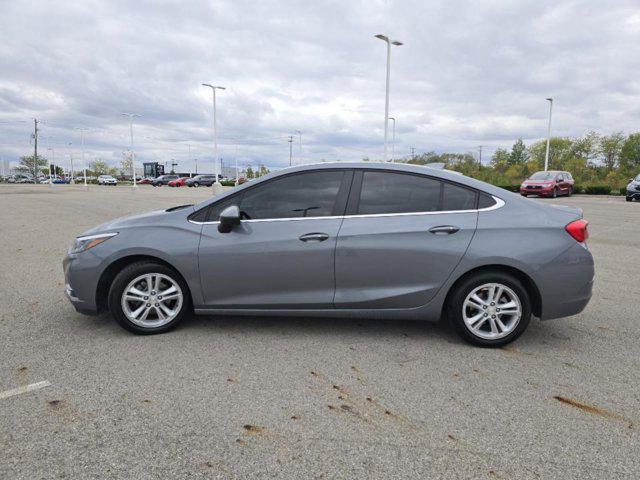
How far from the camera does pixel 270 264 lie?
13.3 ft

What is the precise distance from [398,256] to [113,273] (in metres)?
2.56

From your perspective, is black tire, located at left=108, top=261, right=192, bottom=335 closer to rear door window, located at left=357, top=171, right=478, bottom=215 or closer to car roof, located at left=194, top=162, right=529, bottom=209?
car roof, located at left=194, top=162, right=529, bottom=209

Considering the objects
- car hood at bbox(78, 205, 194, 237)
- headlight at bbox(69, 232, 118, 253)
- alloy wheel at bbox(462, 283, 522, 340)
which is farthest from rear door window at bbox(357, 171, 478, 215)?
headlight at bbox(69, 232, 118, 253)

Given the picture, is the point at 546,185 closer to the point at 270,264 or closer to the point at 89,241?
the point at 270,264

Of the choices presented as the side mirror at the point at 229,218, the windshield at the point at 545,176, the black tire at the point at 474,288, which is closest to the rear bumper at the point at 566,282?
the black tire at the point at 474,288

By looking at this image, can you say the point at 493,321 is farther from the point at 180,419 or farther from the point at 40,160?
the point at 40,160

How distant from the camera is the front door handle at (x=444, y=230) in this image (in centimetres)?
396

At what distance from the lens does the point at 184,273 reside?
4148mm

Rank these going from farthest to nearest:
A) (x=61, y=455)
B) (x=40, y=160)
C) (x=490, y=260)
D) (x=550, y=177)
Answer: (x=40, y=160) < (x=550, y=177) < (x=490, y=260) < (x=61, y=455)

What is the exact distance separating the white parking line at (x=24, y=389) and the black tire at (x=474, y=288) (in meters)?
3.16

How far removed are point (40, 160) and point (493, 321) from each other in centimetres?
13959

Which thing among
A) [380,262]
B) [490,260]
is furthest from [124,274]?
[490,260]

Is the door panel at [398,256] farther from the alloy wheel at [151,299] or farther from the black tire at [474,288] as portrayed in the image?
the alloy wheel at [151,299]

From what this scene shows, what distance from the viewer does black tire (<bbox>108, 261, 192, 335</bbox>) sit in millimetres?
4184
